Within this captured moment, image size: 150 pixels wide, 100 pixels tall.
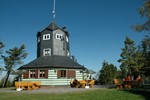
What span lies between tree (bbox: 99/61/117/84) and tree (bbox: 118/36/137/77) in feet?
7.00

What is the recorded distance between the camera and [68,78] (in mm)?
33500

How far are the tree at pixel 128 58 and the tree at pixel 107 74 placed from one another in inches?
84.0

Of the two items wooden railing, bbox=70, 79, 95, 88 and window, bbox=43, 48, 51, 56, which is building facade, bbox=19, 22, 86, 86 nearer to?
window, bbox=43, 48, 51, 56

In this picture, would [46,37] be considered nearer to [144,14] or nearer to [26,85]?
[26,85]

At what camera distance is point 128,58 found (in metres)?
48.3

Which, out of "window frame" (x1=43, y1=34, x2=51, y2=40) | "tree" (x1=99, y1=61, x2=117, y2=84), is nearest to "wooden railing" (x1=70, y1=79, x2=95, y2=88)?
"window frame" (x1=43, y1=34, x2=51, y2=40)

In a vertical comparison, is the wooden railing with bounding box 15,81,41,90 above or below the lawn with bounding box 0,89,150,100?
above

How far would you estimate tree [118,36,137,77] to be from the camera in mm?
46312

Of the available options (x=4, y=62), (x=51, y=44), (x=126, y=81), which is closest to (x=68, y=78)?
(x=51, y=44)

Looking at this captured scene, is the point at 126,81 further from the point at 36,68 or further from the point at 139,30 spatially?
the point at 36,68

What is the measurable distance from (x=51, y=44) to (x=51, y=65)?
631 centimetres

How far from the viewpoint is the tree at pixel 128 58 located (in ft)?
152

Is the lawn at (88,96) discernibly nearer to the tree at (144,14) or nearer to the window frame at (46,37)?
the tree at (144,14)

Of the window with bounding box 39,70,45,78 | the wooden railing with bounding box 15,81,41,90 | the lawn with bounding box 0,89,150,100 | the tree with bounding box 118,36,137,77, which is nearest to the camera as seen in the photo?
the lawn with bounding box 0,89,150,100
